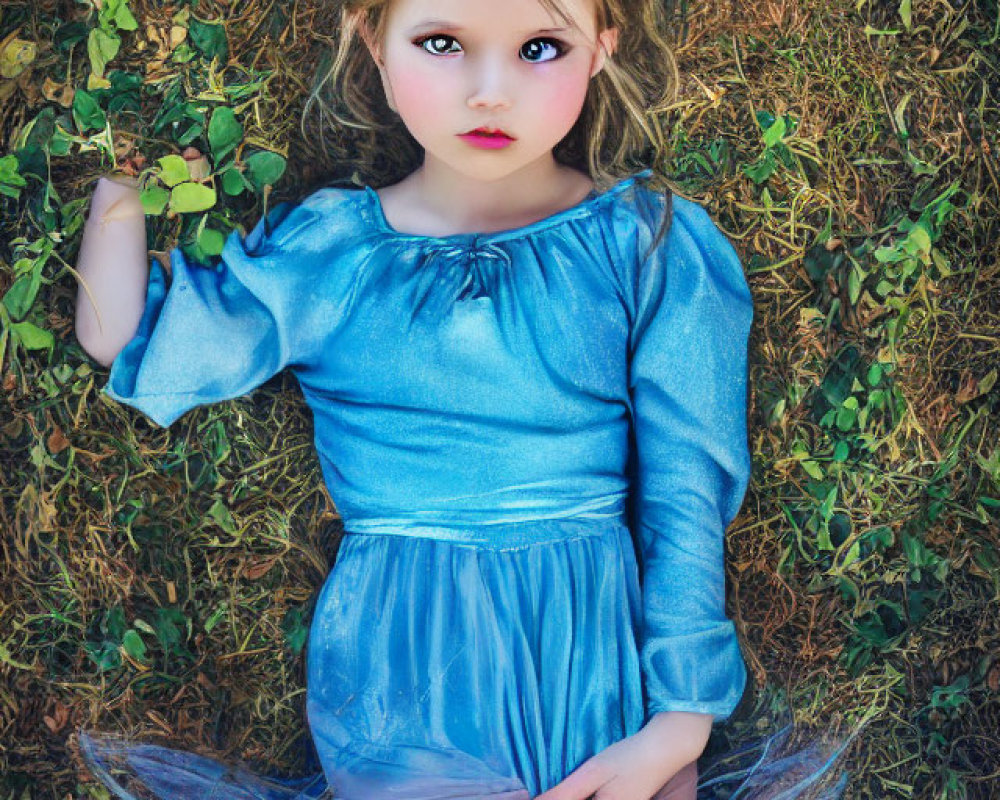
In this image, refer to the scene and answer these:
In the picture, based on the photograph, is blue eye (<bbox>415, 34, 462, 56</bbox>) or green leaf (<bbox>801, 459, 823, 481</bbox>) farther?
green leaf (<bbox>801, 459, 823, 481</bbox>)

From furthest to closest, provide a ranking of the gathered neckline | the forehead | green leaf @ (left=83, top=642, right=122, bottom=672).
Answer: green leaf @ (left=83, top=642, right=122, bottom=672)
the gathered neckline
the forehead

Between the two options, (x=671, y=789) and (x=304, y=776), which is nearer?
(x=671, y=789)

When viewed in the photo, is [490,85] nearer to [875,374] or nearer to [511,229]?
[511,229]

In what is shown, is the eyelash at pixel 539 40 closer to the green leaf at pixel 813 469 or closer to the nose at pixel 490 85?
the nose at pixel 490 85

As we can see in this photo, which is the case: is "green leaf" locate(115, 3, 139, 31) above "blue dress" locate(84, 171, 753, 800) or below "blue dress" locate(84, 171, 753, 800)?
above

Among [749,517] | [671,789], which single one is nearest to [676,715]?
[671,789]

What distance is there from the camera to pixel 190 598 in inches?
67.6

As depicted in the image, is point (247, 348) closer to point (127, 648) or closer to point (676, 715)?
point (127, 648)

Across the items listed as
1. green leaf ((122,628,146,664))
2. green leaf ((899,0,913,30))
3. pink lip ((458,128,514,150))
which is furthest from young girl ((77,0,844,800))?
green leaf ((899,0,913,30))

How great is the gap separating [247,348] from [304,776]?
1.56ft

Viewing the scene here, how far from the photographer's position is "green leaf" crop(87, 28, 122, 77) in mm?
1608

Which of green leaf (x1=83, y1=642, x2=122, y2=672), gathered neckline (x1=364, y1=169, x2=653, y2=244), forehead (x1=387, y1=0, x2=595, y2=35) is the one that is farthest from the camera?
green leaf (x1=83, y1=642, x2=122, y2=672)
